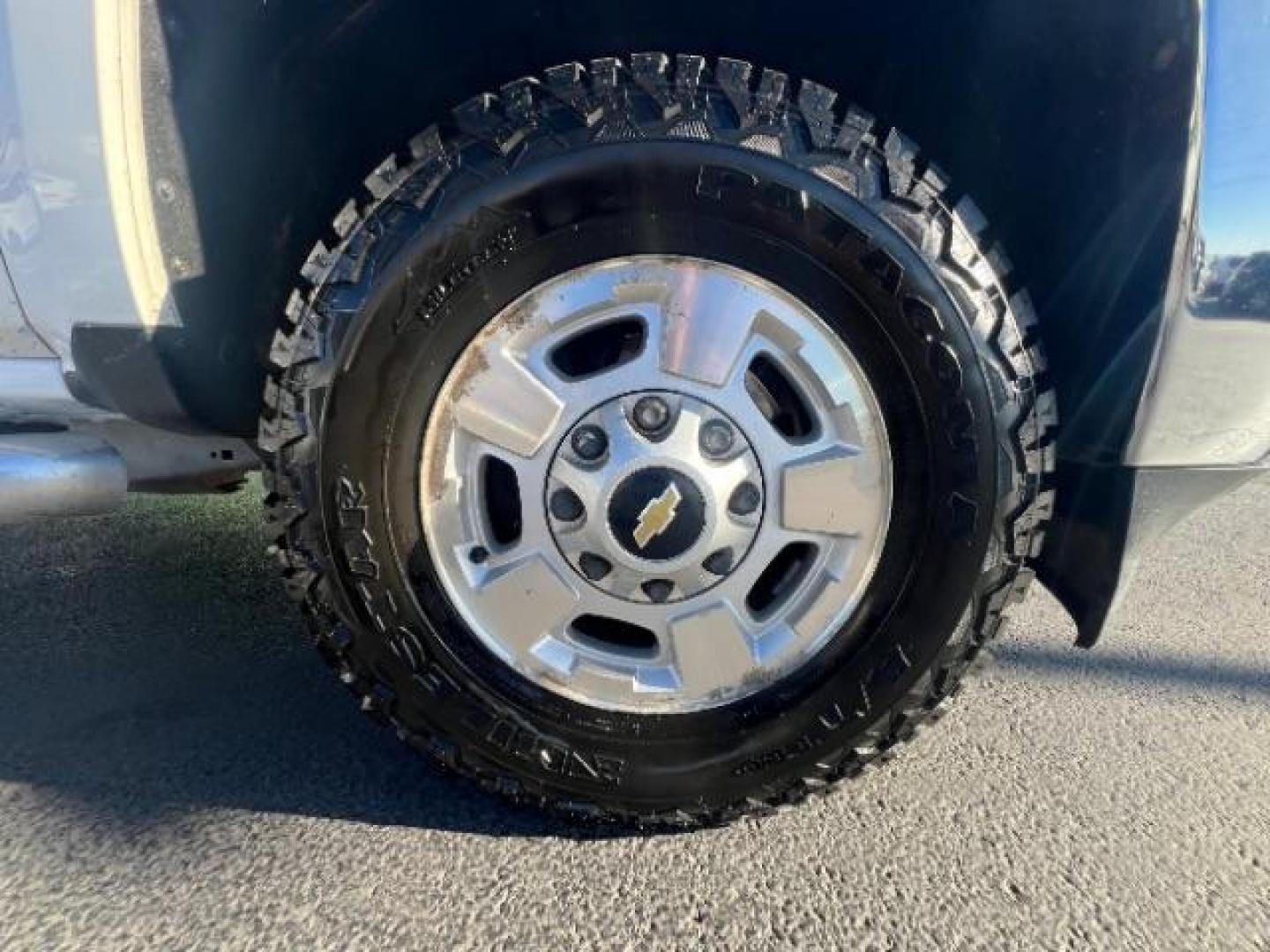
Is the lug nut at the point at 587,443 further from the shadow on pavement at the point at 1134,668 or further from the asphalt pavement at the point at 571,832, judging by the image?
the shadow on pavement at the point at 1134,668

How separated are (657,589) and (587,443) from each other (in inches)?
10.1

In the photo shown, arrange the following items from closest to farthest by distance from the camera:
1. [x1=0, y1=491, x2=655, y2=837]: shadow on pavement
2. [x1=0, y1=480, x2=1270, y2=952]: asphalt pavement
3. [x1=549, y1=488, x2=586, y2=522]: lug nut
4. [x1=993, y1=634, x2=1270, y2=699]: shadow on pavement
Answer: [x1=0, y1=480, x2=1270, y2=952]: asphalt pavement
[x1=549, y1=488, x2=586, y2=522]: lug nut
[x1=0, y1=491, x2=655, y2=837]: shadow on pavement
[x1=993, y1=634, x2=1270, y2=699]: shadow on pavement

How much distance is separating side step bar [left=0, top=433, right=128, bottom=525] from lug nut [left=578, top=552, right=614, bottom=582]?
3.17 feet

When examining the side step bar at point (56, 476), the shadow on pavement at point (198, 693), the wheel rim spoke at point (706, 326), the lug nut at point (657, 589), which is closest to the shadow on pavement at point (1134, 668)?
the shadow on pavement at point (198, 693)

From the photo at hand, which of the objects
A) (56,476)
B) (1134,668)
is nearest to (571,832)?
(56,476)

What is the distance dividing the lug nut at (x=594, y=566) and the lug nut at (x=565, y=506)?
6 centimetres

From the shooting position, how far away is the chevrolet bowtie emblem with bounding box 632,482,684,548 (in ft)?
4.54

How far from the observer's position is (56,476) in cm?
166

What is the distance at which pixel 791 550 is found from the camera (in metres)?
1.50

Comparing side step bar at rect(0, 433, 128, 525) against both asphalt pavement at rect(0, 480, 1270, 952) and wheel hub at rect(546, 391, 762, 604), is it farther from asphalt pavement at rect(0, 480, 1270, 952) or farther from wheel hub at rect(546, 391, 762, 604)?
wheel hub at rect(546, 391, 762, 604)

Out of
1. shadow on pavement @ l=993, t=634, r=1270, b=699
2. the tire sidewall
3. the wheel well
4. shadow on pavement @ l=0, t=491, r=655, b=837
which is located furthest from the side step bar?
shadow on pavement @ l=993, t=634, r=1270, b=699

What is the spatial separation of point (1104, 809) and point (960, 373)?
2.80ft

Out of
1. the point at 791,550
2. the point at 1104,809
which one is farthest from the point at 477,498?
the point at 1104,809

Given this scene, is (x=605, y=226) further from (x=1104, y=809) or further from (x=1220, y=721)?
(x=1220, y=721)
